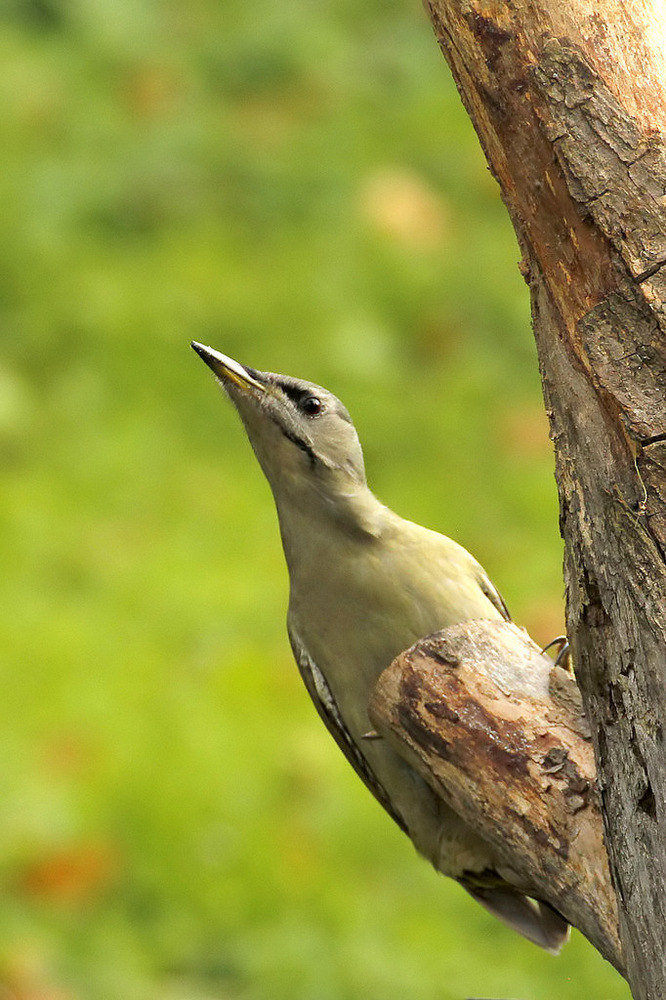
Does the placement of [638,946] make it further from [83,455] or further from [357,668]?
[83,455]

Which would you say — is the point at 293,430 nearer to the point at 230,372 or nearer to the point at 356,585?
the point at 230,372

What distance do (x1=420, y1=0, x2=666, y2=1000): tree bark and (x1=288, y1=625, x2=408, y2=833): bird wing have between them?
4.22ft

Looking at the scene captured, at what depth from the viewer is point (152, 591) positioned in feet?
23.1

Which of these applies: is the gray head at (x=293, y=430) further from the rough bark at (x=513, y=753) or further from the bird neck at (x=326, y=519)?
the rough bark at (x=513, y=753)

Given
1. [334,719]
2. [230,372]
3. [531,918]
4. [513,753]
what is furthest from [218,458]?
[513,753]

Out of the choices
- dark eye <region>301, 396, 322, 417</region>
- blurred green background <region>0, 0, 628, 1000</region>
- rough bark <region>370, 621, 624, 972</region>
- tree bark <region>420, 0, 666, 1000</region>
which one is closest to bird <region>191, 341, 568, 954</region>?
dark eye <region>301, 396, 322, 417</region>

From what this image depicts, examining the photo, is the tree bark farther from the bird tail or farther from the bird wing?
the bird wing

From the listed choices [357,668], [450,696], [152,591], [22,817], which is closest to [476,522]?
[152,591]

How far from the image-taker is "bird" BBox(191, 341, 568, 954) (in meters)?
4.03

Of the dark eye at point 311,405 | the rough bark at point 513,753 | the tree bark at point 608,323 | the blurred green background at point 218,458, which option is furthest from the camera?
the blurred green background at point 218,458

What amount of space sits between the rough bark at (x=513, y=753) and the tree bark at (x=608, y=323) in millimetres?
139

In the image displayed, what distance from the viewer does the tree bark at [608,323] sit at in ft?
9.21

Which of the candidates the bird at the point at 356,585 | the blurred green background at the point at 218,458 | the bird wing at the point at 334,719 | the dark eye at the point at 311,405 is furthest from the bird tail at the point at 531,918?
the blurred green background at the point at 218,458

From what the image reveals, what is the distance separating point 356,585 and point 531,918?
3.32ft
